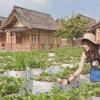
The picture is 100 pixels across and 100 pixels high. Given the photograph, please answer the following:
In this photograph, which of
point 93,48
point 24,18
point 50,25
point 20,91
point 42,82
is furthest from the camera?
point 50,25

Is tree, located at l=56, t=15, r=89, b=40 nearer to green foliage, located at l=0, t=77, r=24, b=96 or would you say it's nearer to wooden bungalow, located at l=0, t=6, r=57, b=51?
wooden bungalow, located at l=0, t=6, r=57, b=51

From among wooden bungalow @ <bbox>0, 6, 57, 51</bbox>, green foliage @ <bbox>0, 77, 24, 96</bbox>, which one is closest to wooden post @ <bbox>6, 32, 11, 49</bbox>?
wooden bungalow @ <bbox>0, 6, 57, 51</bbox>

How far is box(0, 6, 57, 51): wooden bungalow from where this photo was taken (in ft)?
113

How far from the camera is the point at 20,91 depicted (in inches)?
179

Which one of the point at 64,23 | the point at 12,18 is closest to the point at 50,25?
the point at 64,23

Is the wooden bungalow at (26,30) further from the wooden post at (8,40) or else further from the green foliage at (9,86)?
the green foliage at (9,86)

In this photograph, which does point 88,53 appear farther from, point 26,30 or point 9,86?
point 26,30

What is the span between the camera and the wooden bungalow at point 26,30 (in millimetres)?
34562

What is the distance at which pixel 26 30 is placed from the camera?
34.6 metres

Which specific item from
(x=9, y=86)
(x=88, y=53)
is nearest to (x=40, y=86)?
(x=9, y=86)

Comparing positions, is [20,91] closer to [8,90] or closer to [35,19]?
[8,90]

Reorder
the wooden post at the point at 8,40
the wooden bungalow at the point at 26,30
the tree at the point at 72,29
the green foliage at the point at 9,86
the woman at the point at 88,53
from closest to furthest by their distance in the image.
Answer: the woman at the point at 88,53, the green foliage at the point at 9,86, the wooden bungalow at the point at 26,30, the wooden post at the point at 8,40, the tree at the point at 72,29

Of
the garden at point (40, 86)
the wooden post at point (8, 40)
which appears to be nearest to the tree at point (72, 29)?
Result: the wooden post at point (8, 40)

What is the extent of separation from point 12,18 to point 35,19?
8.14 feet
